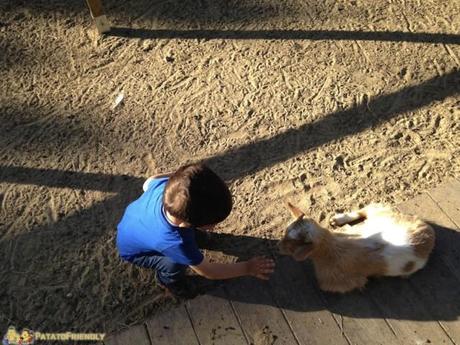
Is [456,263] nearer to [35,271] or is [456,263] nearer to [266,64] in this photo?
[266,64]

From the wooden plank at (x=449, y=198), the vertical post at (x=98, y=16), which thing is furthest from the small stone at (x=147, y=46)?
the wooden plank at (x=449, y=198)

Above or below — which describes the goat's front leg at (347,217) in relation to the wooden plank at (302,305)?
above

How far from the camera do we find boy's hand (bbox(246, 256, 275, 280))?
280 centimetres

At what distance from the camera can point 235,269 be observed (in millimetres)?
2766

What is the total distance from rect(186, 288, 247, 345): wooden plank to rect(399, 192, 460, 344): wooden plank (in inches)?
44.6

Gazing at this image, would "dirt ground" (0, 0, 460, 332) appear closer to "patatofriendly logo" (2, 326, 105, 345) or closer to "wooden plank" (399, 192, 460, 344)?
"patatofriendly logo" (2, 326, 105, 345)

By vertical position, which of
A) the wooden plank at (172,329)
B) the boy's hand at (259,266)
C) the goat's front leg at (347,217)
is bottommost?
the wooden plank at (172,329)

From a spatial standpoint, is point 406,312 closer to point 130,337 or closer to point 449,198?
point 449,198

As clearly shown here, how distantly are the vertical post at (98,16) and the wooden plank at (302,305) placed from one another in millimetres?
2666

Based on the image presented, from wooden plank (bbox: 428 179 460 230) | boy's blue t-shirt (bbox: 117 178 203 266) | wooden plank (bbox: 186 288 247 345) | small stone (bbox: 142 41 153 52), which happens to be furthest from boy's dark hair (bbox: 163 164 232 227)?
small stone (bbox: 142 41 153 52)

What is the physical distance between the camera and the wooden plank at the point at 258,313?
2.85 metres

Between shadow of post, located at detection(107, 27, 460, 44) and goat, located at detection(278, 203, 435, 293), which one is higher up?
shadow of post, located at detection(107, 27, 460, 44)

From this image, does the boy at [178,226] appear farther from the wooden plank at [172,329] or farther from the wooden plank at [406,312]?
the wooden plank at [406,312]

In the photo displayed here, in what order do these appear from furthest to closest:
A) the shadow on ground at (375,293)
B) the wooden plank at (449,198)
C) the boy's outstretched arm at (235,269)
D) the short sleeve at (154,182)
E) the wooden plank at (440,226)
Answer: the wooden plank at (449,198) → the wooden plank at (440,226) → the shadow on ground at (375,293) → the short sleeve at (154,182) → the boy's outstretched arm at (235,269)
